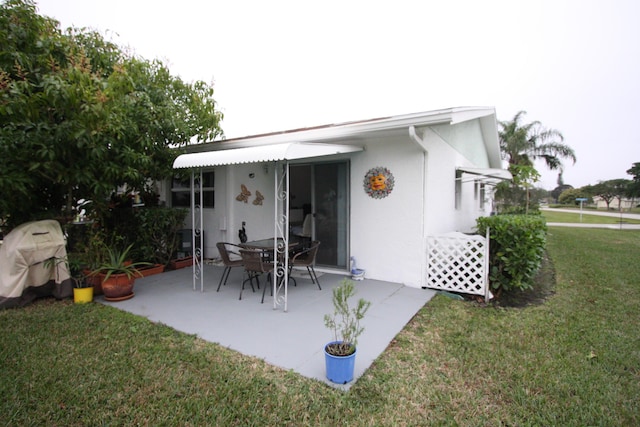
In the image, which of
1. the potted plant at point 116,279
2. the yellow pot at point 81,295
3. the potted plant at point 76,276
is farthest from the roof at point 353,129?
the yellow pot at point 81,295

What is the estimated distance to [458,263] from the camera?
568 cm

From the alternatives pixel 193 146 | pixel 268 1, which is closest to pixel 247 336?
pixel 193 146

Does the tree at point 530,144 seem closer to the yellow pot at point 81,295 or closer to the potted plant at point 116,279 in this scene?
the potted plant at point 116,279

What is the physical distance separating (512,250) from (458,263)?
87 cm

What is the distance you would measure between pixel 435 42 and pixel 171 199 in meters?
10.9

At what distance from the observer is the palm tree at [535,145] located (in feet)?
65.0

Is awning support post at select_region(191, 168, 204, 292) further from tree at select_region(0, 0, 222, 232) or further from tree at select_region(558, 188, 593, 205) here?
tree at select_region(558, 188, 593, 205)

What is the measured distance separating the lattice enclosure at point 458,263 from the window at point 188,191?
5.78m

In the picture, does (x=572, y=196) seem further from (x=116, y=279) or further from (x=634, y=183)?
(x=116, y=279)

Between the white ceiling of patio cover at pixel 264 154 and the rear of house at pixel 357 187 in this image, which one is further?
the rear of house at pixel 357 187

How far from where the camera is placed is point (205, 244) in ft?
28.6

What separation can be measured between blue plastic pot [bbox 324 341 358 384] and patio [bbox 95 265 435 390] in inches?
2.3

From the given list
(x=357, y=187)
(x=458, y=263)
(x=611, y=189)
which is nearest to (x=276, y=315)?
(x=357, y=187)

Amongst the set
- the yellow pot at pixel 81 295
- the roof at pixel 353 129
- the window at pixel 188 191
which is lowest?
the yellow pot at pixel 81 295
